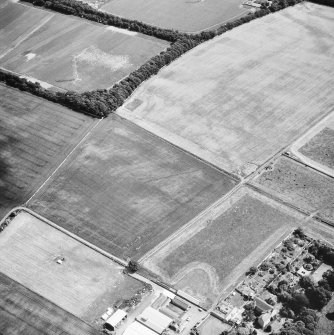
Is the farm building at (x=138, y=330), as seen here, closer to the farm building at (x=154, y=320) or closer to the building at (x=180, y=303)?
the farm building at (x=154, y=320)

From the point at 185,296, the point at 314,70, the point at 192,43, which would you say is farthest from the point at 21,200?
the point at 314,70

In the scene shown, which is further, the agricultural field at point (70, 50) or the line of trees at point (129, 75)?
the agricultural field at point (70, 50)

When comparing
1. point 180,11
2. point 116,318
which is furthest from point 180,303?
point 180,11

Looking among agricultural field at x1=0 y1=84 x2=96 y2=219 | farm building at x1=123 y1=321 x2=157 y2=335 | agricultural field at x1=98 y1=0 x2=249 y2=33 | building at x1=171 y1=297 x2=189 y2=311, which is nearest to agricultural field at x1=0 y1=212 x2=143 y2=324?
farm building at x1=123 y1=321 x2=157 y2=335

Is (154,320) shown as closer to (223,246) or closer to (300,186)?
(223,246)

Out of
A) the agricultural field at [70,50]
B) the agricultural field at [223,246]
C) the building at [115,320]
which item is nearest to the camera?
the building at [115,320]

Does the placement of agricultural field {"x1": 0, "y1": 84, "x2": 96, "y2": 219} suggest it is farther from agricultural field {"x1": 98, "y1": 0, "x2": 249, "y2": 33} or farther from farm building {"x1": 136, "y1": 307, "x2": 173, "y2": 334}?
agricultural field {"x1": 98, "y1": 0, "x2": 249, "y2": 33}

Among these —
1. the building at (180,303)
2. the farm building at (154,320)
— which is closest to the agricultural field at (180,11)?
the building at (180,303)
